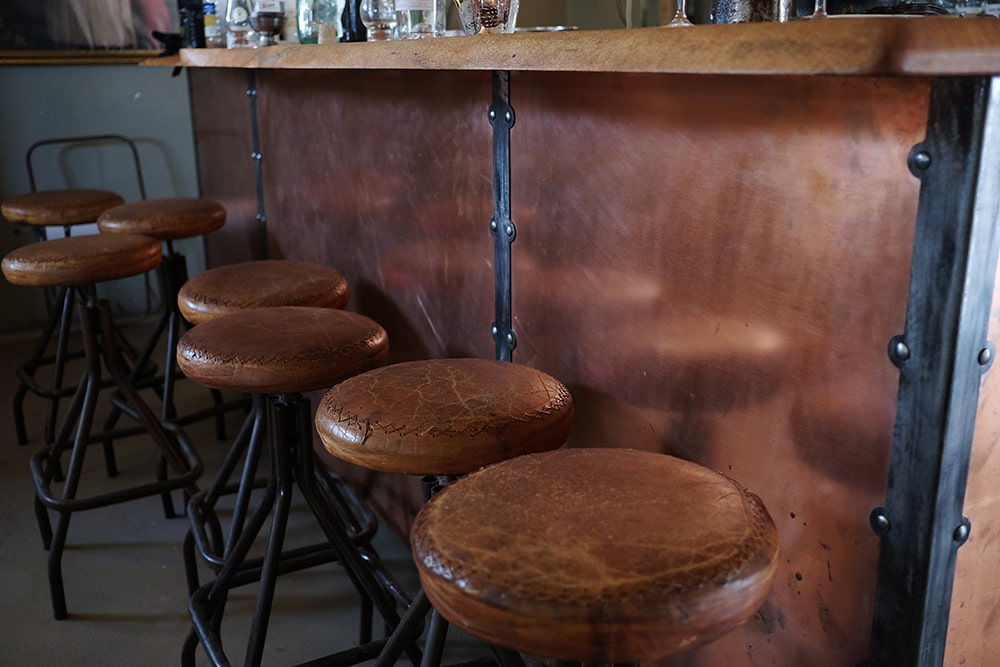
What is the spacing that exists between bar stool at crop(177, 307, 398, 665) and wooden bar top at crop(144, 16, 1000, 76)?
19.9 inches

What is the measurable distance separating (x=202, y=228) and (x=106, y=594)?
111 centimetres

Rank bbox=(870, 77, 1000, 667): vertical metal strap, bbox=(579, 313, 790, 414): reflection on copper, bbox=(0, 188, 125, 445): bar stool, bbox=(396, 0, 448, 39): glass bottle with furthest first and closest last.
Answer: bbox=(0, 188, 125, 445): bar stool < bbox=(396, 0, 448, 39): glass bottle < bbox=(579, 313, 790, 414): reflection on copper < bbox=(870, 77, 1000, 667): vertical metal strap

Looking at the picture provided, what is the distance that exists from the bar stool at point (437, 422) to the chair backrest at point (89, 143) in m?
3.51

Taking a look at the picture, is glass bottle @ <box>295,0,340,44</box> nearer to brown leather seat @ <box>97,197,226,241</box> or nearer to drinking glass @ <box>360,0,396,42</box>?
drinking glass @ <box>360,0,396,42</box>

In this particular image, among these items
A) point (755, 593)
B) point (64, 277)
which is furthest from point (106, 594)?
point (755, 593)

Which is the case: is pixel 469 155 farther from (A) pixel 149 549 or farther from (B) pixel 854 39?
(A) pixel 149 549

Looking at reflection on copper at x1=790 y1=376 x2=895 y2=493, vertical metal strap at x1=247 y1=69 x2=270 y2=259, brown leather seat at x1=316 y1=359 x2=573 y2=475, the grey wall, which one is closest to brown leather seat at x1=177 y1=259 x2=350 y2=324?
brown leather seat at x1=316 y1=359 x2=573 y2=475

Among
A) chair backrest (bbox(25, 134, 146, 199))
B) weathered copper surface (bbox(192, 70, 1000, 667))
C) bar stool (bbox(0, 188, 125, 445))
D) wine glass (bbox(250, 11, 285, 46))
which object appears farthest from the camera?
chair backrest (bbox(25, 134, 146, 199))

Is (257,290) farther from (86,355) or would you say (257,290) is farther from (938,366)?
(938,366)

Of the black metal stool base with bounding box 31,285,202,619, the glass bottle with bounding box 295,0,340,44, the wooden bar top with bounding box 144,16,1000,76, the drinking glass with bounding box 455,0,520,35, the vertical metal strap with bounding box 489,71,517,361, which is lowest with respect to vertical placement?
the black metal stool base with bounding box 31,285,202,619

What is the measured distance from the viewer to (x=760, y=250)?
1.10m

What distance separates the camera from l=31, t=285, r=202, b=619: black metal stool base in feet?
7.24

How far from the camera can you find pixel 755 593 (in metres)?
0.82

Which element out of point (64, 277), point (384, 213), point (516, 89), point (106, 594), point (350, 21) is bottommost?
point (106, 594)
